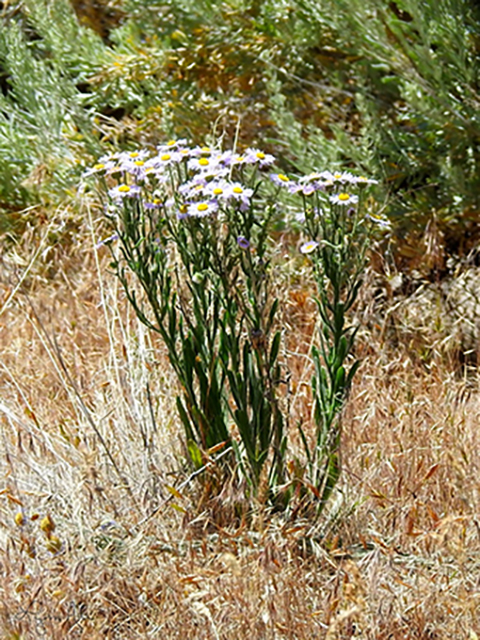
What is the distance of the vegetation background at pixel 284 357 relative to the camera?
2049 mm

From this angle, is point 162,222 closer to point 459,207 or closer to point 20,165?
point 459,207

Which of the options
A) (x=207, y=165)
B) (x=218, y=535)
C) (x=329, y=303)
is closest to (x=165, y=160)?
(x=207, y=165)

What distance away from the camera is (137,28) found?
15.5 ft

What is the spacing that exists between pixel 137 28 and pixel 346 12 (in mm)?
1631

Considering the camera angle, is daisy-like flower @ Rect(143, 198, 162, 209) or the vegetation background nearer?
the vegetation background

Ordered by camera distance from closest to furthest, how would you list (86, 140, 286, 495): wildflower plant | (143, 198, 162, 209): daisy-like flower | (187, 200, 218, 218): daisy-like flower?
(187, 200, 218, 218): daisy-like flower < (86, 140, 286, 495): wildflower plant < (143, 198, 162, 209): daisy-like flower

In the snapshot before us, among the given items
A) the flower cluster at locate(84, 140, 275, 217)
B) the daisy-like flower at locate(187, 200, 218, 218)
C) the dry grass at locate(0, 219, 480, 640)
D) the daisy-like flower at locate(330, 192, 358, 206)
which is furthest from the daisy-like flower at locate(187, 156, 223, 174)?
the dry grass at locate(0, 219, 480, 640)

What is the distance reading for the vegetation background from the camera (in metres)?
2.05

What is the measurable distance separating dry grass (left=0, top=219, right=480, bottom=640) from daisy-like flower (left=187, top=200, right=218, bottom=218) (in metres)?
0.57

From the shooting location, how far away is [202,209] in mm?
2102

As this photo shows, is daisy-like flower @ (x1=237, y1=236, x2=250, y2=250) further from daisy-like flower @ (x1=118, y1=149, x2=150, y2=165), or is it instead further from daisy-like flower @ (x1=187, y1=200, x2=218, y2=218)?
daisy-like flower @ (x1=118, y1=149, x2=150, y2=165)

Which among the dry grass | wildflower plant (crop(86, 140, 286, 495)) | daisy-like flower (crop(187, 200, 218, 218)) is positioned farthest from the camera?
wildflower plant (crop(86, 140, 286, 495))

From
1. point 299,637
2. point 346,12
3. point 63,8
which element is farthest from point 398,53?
point 299,637

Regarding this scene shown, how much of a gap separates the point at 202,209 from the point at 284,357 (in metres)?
0.94
